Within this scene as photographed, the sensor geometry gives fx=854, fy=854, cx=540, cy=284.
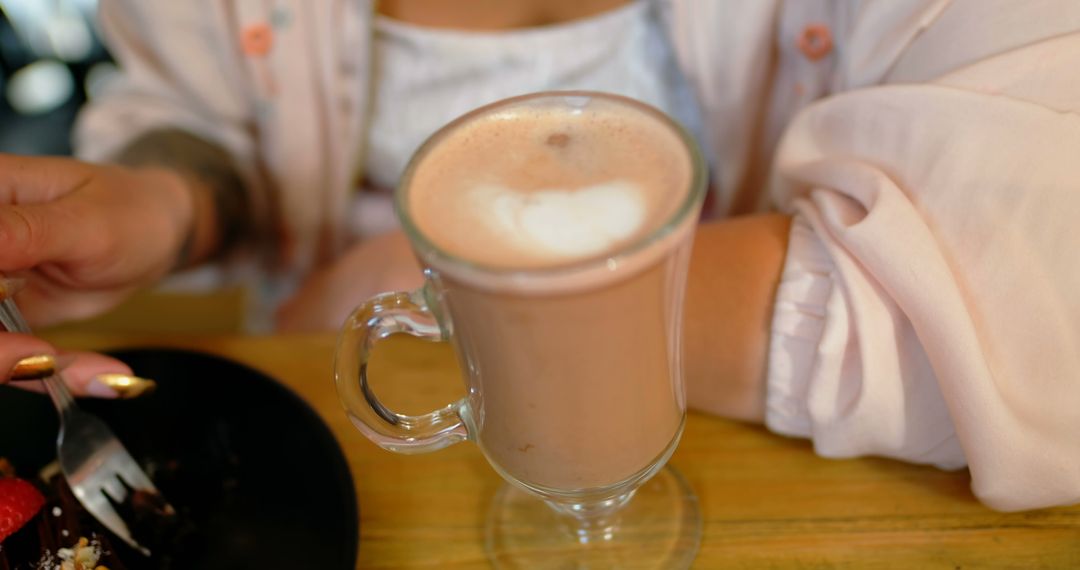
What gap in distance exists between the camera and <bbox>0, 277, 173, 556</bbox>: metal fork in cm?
51

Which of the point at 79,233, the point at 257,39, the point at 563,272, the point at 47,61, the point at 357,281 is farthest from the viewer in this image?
the point at 47,61

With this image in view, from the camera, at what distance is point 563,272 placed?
344mm

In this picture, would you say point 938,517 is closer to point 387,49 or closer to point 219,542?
point 219,542

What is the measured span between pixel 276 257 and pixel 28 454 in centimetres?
45

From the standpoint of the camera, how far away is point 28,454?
0.56 meters

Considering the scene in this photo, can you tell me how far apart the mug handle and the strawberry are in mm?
192

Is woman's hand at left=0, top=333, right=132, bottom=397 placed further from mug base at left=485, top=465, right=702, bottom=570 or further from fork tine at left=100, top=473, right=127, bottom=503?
mug base at left=485, top=465, right=702, bottom=570

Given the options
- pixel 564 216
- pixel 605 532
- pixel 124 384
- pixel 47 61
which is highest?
pixel 564 216

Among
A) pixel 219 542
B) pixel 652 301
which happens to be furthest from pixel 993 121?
pixel 219 542

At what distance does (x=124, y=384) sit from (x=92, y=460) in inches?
2.3

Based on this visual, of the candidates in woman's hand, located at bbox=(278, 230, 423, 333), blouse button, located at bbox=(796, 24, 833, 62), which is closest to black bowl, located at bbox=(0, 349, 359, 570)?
woman's hand, located at bbox=(278, 230, 423, 333)

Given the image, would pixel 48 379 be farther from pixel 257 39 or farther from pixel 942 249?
pixel 942 249

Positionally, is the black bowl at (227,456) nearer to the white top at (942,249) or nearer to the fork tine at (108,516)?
the fork tine at (108,516)

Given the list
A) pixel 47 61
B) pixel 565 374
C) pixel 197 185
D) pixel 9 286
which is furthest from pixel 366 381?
pixel 47 61
